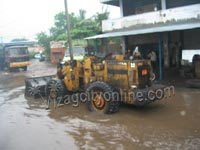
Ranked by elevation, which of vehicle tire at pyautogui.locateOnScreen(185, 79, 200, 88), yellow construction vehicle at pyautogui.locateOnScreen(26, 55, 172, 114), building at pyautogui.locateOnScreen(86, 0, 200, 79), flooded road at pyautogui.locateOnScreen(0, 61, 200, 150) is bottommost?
flooded road at pyautogui.locateOnScreen(0, 61, 200, 150)

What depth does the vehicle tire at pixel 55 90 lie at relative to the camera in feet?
33.4

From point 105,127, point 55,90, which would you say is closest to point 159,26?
point 55,90

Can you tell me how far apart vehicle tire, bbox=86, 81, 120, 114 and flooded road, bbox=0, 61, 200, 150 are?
21 centimetres

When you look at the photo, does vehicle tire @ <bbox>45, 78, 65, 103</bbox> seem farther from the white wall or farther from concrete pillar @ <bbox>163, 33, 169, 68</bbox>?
concrete pillar @ <bbox>163, 33, 169, 68</bbox>

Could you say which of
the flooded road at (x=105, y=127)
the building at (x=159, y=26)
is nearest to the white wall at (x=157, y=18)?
the building at (x=159, y=26)

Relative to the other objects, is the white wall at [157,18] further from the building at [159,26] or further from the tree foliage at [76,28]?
the tree foliage at [76,28]

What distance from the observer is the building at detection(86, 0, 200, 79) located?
1569 centimetres

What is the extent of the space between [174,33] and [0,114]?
1324 cm

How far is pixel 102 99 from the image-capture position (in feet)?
27.5

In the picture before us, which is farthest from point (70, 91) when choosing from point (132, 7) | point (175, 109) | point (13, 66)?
point (13, 66)

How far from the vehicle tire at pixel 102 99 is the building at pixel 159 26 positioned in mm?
7538

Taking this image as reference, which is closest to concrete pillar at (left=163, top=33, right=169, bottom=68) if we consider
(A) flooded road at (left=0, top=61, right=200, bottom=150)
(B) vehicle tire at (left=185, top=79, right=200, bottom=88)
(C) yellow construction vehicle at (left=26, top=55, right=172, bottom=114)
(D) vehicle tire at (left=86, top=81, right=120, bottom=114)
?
(B) vehicle tire at (left=185, top=79, right=200, bottom=88)

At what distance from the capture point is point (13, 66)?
85.8 feet

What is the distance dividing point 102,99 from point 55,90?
264 cm
